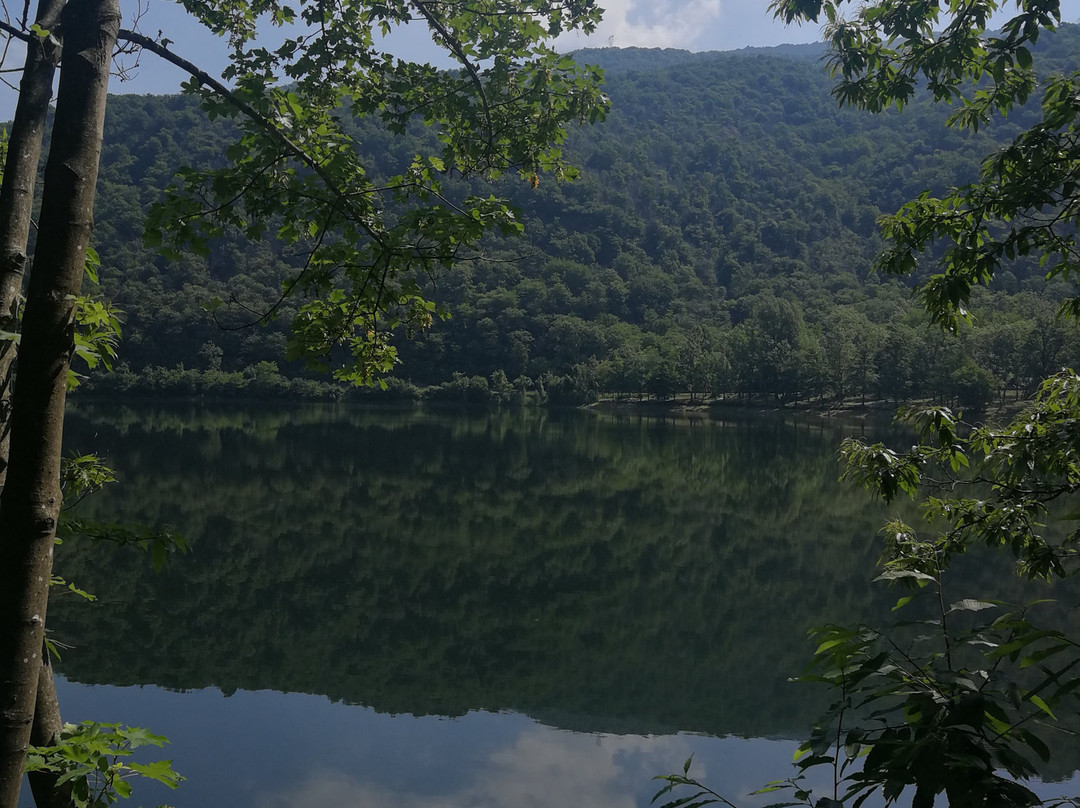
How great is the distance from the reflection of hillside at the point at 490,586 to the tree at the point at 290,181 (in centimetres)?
858

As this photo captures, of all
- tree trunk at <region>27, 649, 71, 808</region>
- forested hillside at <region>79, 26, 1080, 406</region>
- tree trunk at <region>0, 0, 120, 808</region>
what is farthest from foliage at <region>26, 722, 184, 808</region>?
forested hillside at <region>79, 26, 1080, 406</region>

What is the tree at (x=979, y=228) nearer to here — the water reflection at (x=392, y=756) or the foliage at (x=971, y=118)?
the foliage at (x=971, y=118)

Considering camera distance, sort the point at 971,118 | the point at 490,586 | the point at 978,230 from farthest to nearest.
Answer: the point at 490,586 < the point at 971,118 < the point at 978,230

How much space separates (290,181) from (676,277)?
12986 cm

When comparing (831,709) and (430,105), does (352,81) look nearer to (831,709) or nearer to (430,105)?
(430,105)

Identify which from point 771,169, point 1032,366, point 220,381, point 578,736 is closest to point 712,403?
point 1032,366

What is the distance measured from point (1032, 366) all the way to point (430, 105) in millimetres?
61462

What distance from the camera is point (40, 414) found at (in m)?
2.22

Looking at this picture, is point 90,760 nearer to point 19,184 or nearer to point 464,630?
point 19,184

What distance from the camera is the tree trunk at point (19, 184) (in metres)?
2.51

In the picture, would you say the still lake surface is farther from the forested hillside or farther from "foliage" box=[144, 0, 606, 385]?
the forested hillside

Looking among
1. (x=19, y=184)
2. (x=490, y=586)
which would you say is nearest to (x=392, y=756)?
(x=490, y=586)

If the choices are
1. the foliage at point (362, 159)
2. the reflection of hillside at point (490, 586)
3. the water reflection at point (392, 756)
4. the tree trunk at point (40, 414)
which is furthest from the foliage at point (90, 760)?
the reflection of hillside at point (490, 586)

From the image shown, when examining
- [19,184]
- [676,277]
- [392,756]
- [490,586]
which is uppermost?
[676,277]
